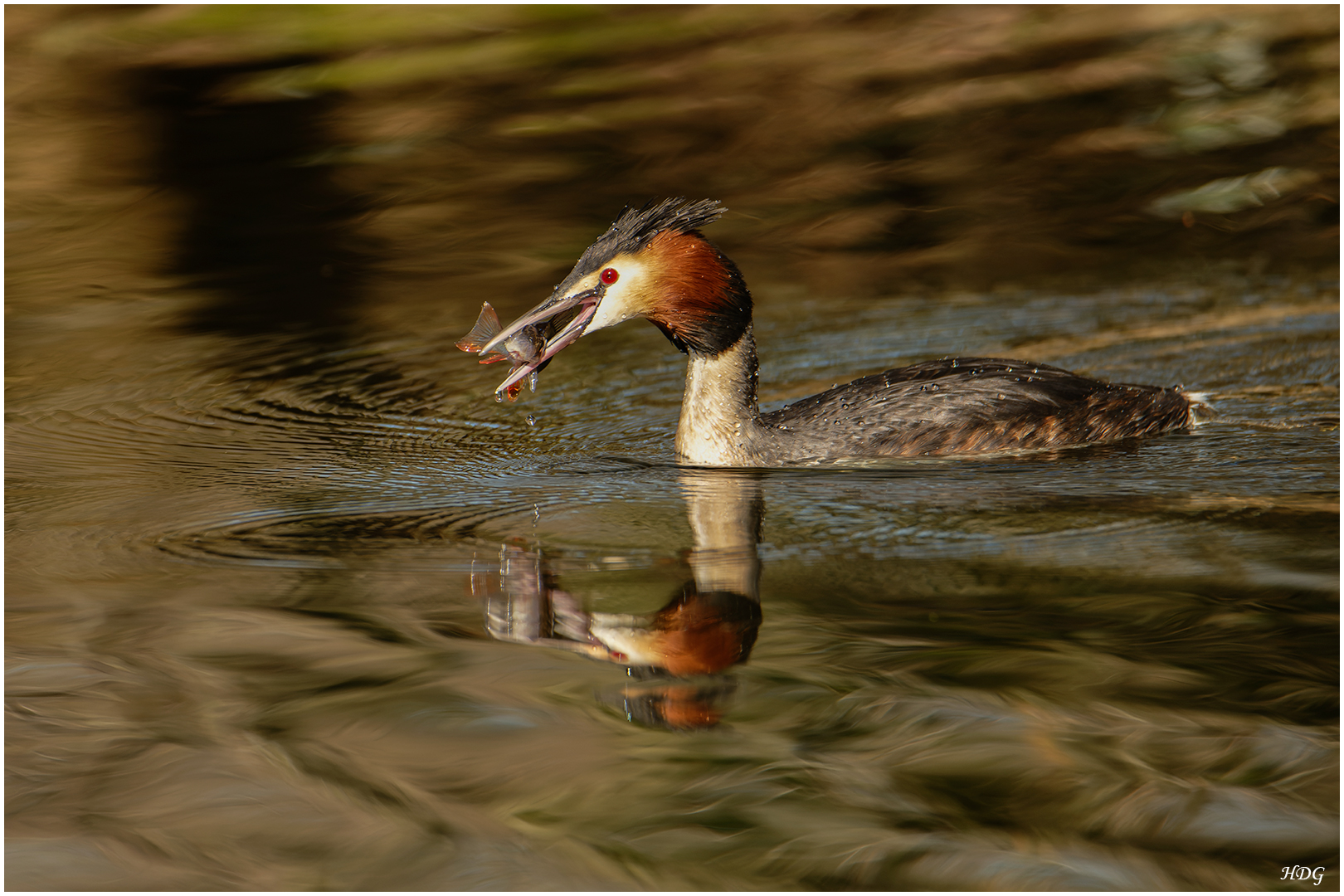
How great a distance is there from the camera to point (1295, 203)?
452 inches

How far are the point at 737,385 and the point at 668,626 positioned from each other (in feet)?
7.33

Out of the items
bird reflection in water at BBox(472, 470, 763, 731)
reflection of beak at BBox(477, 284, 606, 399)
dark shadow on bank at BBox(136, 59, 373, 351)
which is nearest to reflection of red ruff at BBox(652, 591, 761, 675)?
bird reflection in water at BBox(472, 470, 763, 731)

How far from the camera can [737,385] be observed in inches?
283

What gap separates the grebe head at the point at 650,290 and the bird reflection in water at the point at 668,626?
119 centimetres

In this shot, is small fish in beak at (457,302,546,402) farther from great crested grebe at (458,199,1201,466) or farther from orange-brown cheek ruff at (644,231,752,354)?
orange-brown cheek ruff at (644,231,752,354)

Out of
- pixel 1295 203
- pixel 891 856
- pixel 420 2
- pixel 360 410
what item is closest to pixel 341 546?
pixel 360 410

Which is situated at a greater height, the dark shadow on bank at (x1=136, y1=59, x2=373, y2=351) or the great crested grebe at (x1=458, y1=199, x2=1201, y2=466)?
the dark shadow on bank at (x1=136, y1=59, x2=373, y2=351)

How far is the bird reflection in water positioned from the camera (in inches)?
188

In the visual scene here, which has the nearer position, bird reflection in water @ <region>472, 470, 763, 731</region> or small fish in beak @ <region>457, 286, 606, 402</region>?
bird reflection in water @ <region>472, 470, 763, 731</region>

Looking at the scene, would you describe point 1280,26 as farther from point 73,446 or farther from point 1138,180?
point 73,446

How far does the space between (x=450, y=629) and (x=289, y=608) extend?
65cm

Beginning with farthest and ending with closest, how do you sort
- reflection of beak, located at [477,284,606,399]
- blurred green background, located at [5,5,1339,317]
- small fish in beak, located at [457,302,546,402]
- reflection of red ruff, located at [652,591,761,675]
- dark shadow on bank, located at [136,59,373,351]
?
blurred green background, located at [5,5,1339,317] → dark shadow on bank, located at [136,59,373,351] → small fish in beak, located at [457,302,546,402] → reflection of beak, located at [477,284,606,399] → reflection of red ruff, located at [652,591,761,675]

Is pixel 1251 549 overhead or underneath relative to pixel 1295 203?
underneath

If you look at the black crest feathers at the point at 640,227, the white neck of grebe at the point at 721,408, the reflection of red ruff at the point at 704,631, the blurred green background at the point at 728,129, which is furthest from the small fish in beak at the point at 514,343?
the blurred green background at the point at 728,129
